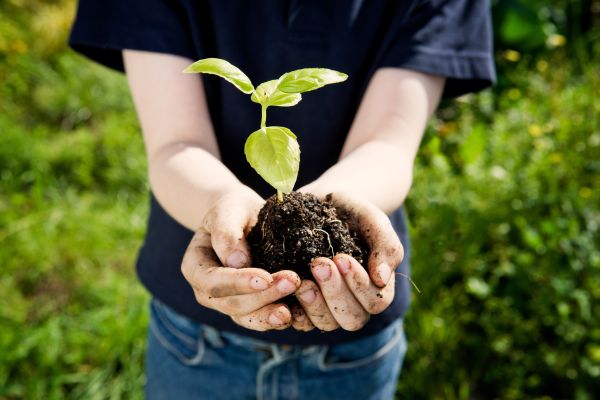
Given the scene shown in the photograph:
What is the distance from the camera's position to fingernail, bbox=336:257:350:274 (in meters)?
1.11

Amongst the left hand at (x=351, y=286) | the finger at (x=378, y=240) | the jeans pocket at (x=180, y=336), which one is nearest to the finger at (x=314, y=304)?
the left hand at (x=351, y=286)

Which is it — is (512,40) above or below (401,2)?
below

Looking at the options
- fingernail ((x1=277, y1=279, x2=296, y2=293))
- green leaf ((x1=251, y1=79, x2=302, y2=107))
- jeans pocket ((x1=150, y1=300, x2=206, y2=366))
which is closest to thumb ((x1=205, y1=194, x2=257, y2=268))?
fingernail ((x1=277, y1=279, x2=296, y2=293))

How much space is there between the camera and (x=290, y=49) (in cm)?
153

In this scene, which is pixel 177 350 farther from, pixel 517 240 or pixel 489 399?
pixel 517 240

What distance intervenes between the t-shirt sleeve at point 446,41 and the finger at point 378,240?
486 mm

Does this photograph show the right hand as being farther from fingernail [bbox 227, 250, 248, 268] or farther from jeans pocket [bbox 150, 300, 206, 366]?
jeans pocket [bbox 150, 300, 206, 366]

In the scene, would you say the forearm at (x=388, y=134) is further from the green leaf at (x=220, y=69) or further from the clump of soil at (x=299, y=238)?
the green leaf at (x=220, y=69)

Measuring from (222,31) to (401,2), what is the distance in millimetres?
468

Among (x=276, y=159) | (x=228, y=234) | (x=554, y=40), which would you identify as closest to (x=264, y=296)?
(x=228, y=234)

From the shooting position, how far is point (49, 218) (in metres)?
3.36

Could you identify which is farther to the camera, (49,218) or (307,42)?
(49,218)

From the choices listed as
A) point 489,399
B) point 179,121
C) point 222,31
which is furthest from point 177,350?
point 489,399

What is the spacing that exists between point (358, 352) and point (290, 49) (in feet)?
2.81
